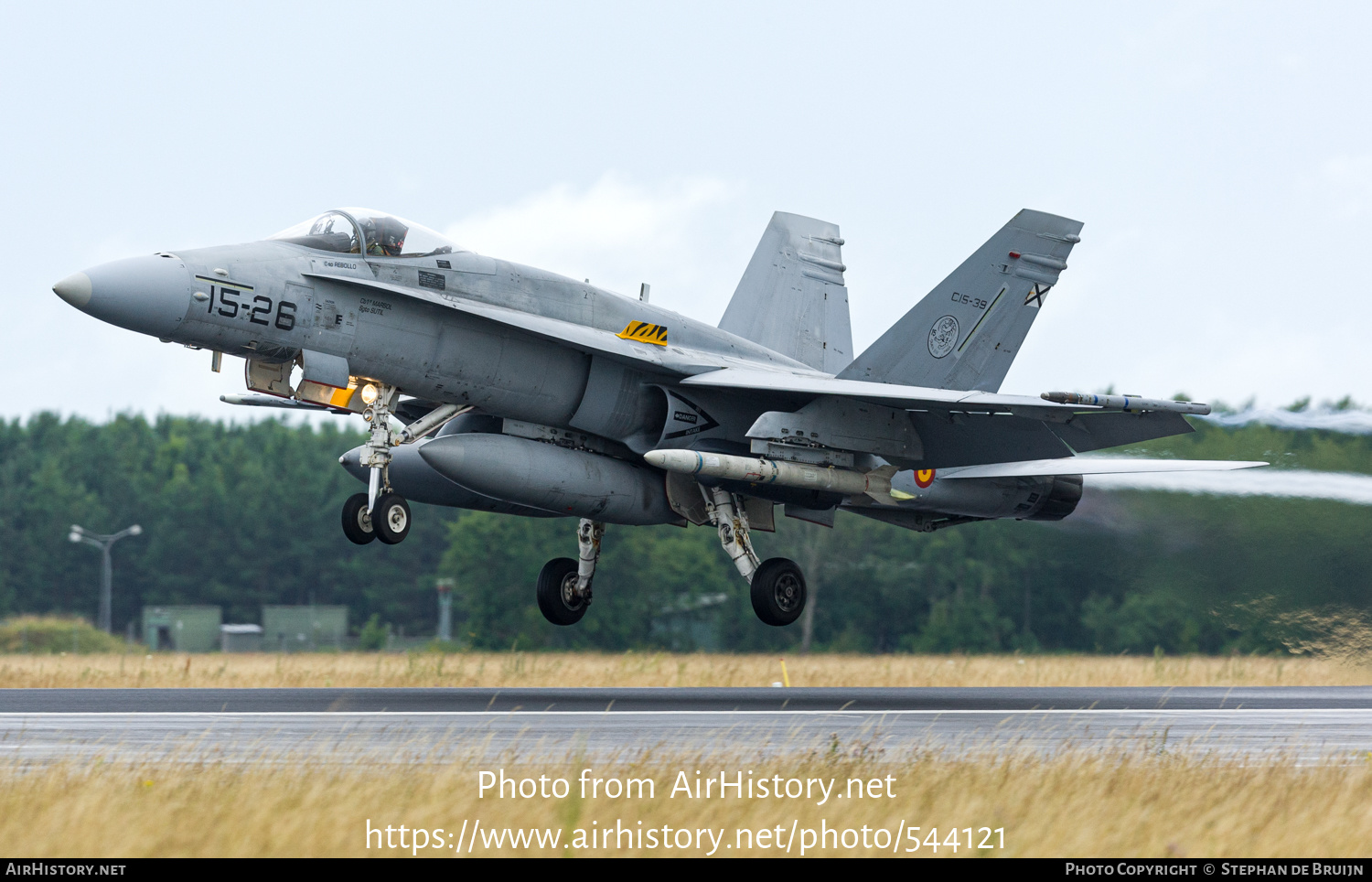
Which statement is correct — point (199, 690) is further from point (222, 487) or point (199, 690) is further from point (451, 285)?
point (222, 487)

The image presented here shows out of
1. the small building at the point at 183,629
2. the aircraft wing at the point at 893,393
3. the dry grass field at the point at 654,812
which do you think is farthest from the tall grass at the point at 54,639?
the dry grass field at the point at 654,812

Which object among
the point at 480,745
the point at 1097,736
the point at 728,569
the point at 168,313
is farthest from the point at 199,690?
the point at 728,569

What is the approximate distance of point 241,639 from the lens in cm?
7169

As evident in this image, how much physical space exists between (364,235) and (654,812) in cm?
936

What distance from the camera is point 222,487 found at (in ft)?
284

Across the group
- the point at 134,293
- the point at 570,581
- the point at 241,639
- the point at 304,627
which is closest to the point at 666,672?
the point at 570,581

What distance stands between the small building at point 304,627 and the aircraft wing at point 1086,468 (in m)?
56.7

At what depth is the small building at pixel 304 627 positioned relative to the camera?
236ft

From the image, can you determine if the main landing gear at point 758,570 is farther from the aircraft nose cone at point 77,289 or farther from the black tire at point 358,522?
the aircraft nose cone at point 77,289

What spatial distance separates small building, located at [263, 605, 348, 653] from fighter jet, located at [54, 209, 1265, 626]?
55.9 m

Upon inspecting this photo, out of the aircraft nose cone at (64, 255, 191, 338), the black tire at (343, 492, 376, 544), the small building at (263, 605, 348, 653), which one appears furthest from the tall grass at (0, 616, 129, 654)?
the aircraft nose cone at (64, 255, 191, 338)

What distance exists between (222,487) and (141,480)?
802 centimetres

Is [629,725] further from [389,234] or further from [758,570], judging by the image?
[389,234]
